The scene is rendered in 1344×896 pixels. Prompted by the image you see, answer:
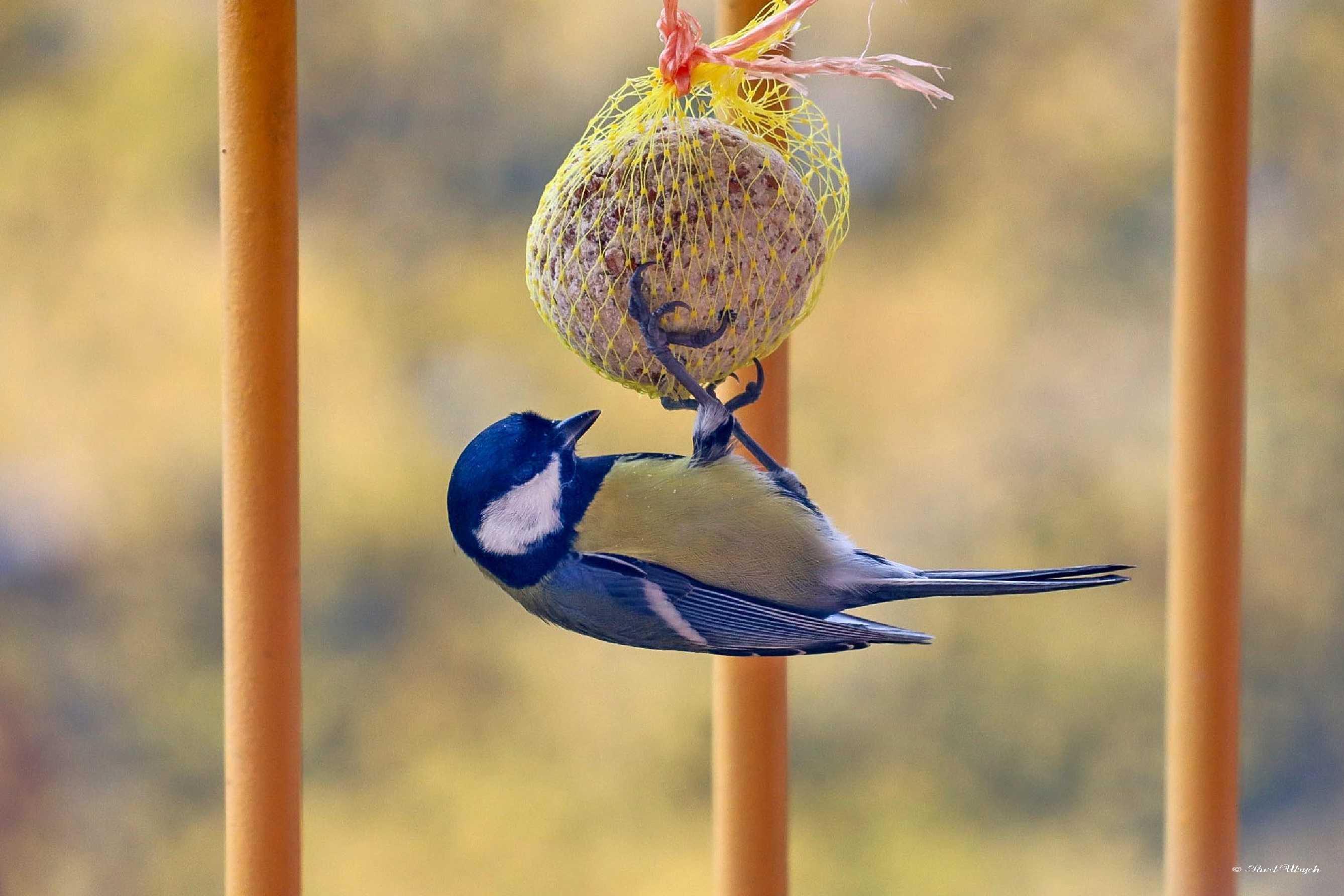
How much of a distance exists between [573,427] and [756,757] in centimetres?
41

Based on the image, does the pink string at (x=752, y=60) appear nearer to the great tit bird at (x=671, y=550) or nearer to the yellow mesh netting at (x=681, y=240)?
the yellow mesh netting at (x=681, y=240)

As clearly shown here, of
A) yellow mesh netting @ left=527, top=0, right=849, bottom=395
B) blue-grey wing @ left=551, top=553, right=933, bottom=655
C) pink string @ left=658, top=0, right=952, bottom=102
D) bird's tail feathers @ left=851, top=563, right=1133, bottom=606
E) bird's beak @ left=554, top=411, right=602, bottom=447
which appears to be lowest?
blue-grey wing @ left=551, top=553, right=933, bottom=655

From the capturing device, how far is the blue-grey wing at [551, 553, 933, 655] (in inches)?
35.1

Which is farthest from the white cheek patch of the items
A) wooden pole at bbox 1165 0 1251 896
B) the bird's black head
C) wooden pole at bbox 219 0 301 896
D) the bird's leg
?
wooden pole at bbox 1165 0 1251 896

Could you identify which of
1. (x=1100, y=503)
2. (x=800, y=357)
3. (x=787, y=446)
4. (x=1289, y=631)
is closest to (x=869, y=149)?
(x=800, y=357)

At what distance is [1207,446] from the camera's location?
1243 mm

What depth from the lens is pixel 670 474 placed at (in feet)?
3.21

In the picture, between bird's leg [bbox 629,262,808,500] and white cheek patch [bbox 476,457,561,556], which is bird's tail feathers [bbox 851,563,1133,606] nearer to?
bird's leg [bbox 629,262,808,500]

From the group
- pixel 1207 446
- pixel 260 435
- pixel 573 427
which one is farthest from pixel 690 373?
pixel 1207 446

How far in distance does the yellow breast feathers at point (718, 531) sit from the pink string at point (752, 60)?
0.30 metres

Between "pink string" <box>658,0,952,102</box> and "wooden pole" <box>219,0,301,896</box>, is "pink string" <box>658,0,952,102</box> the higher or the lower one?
the higher one

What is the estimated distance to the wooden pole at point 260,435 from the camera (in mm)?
1033

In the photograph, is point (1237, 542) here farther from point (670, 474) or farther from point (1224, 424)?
point (670, 474)

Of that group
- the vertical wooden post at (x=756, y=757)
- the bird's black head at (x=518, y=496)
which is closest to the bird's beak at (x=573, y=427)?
the bird's black head at (x=518, y=496)
